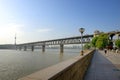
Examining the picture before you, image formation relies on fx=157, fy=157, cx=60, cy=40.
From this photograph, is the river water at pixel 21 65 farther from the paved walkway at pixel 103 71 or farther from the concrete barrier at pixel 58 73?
the concrete barrier at pixel 58 73

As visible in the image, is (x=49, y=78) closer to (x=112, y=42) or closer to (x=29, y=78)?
(x=29, y=78)

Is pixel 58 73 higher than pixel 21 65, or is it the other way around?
pixel 58 73

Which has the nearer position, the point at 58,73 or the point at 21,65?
the point at 58,73

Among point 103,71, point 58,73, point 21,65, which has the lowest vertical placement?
point 21,65

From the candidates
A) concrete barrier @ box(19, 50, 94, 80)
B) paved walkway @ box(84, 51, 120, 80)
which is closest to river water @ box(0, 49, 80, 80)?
paved walkway @ box(84, 51, 120, 80)

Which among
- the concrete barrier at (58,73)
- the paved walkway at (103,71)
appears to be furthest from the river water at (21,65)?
the concrete barrier at (58,73)

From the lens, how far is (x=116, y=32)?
114m

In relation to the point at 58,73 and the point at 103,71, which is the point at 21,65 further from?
the point at 58,73

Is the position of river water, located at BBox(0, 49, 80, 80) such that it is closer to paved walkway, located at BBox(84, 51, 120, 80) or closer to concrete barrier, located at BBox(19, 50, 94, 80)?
paved walkway, located at BBox(84, 51, 120, 80)

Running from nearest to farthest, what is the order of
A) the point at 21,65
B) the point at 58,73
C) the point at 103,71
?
1. the point at 58,73
2. the point at 103,71
3. the point at 21,65

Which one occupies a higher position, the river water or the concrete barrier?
the concrete barrier

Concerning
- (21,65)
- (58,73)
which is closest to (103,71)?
(58,73)

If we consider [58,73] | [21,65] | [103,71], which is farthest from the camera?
[21,65]

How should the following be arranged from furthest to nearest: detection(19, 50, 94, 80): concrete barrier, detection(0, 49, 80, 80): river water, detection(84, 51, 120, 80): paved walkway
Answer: detection(0, 49, 80, 80): river water → detection(84, 51, 120, 80): paved walkway → detection(19, 50, 94, 80): concrete barrier
